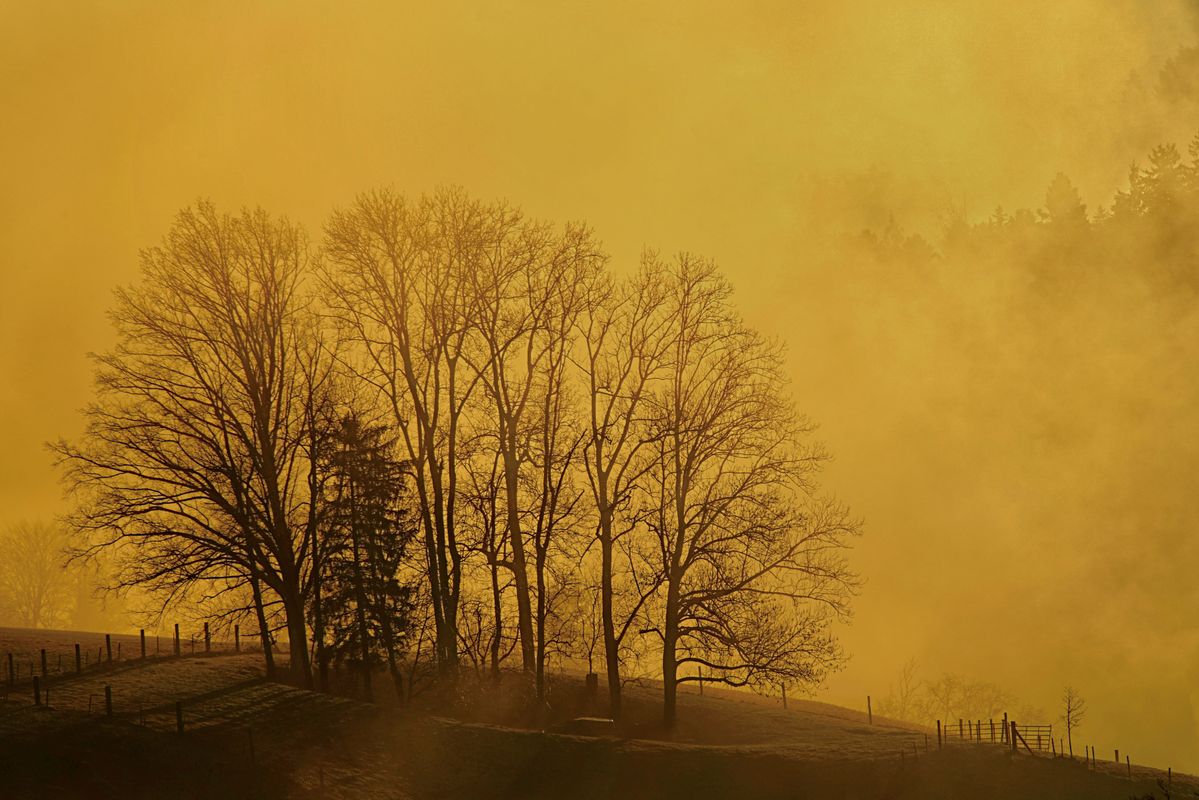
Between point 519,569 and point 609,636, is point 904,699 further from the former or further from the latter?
point 519,569

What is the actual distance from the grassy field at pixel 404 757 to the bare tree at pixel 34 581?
248 feet

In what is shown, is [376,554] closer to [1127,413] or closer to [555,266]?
[555,266]

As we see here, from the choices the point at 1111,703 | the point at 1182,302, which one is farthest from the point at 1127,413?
the point at 1111,703

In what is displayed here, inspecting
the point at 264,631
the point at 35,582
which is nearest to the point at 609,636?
the point at 264,631

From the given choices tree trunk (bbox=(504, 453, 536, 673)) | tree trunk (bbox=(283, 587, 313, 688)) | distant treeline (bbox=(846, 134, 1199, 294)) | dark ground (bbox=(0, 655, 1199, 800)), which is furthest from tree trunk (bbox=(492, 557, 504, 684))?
distant treeline (bbox=(846, 134, 1199, 294))

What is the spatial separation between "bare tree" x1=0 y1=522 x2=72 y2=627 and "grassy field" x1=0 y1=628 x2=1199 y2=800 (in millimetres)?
75688

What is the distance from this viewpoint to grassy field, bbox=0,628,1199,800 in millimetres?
38000

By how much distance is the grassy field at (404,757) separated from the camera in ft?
125

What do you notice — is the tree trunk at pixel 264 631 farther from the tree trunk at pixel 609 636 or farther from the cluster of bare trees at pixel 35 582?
the cluster of bare trees at pixel 35 582

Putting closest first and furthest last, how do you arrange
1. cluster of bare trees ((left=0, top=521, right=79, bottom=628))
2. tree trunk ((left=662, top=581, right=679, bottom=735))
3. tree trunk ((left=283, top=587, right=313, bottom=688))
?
1. tree trunk ((left=662, top=581, right=679, bottom=735))
2. tree trunk ((left=283, top=587, right=313, bottom=688))
3. cluster of bare trees ((left=0, top=521, right=79, bottom=628))

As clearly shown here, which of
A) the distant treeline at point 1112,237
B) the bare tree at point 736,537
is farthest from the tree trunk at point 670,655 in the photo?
the distant treeline at point 1112,237

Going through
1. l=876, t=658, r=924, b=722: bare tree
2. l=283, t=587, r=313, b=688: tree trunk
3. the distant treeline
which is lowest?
l=876, t=658, r=924, b=722: bare tree

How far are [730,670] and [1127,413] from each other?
116327 millimetres

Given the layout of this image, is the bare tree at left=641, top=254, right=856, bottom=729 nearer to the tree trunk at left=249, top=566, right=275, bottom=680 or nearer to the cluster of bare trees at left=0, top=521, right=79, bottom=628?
the tree trunk at left=249, top=566, right=275, bottom=680
